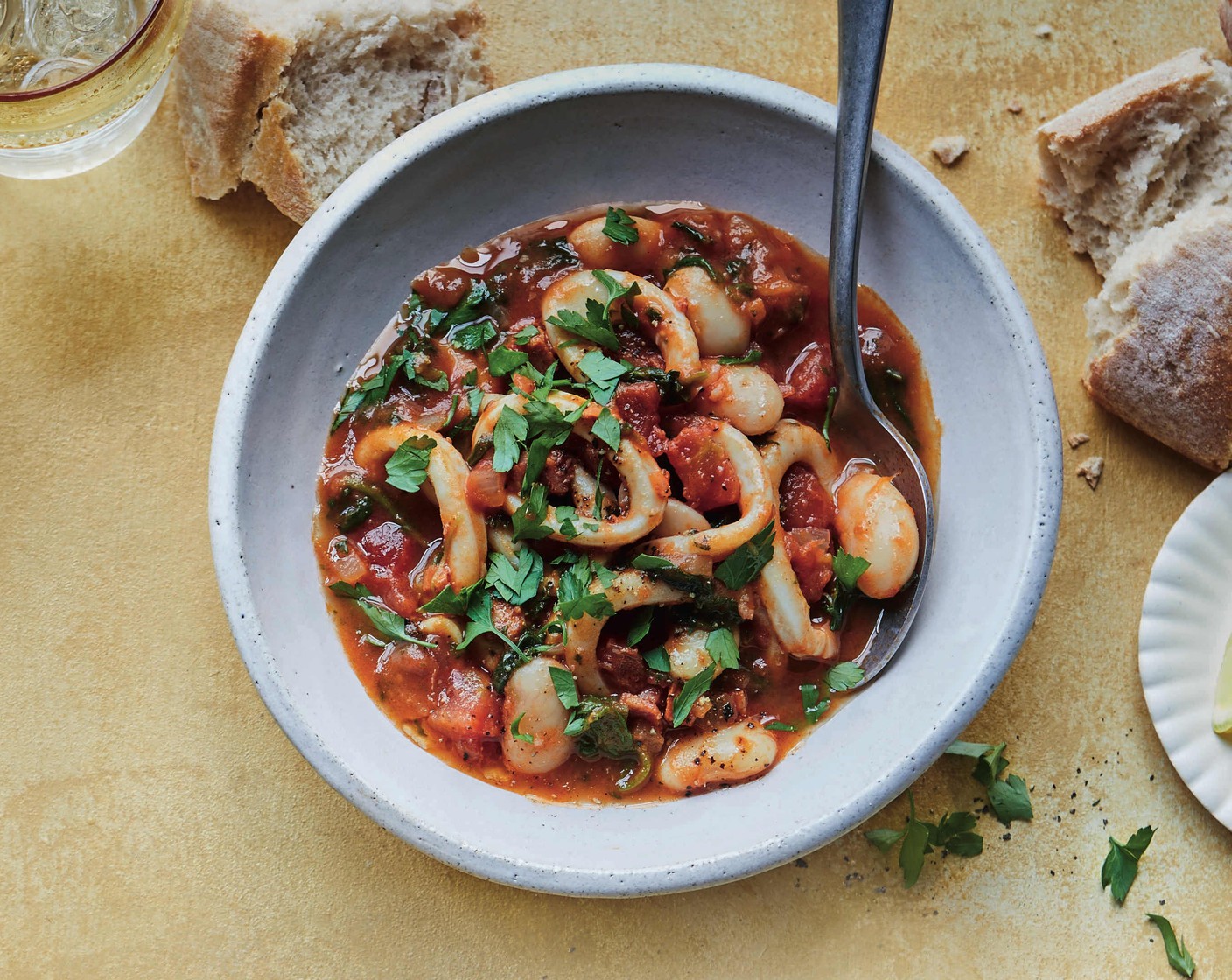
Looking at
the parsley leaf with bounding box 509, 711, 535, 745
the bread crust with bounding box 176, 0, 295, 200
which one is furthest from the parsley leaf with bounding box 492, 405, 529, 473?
the bread crust with bounding box 176, 0, 295, 200

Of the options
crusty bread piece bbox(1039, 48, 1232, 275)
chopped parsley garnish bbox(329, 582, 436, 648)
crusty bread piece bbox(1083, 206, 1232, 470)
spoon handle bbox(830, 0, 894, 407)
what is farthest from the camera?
crusty bread piece bbox(1039, 48, 1232, 275)

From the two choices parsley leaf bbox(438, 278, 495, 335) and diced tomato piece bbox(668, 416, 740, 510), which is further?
parsley leaf bbox(438, 278, 495, 335)

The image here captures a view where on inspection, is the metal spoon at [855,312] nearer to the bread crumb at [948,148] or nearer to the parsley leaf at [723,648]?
the parsley leaf at [723,648]

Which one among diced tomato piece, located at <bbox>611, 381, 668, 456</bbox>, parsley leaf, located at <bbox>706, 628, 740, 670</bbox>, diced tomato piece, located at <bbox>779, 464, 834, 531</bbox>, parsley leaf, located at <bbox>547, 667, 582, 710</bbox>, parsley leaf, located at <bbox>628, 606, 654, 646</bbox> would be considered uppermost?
diced tomato piece, located at <bbox>611, 381, 668, 456</bbox>

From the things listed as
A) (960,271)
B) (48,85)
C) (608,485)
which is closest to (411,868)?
(608,485)

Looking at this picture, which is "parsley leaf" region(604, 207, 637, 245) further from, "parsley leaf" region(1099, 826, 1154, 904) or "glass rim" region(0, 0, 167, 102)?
"parsley leaf" region(1099, 826, 1154, 904)

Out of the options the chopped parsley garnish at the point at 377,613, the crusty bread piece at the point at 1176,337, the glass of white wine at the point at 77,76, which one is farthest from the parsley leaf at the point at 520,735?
the glass of white wine at the point at 77,76

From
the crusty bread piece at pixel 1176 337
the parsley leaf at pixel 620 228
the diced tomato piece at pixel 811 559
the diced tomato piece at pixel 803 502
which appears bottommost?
the diced tomato piece at pixel 811 559

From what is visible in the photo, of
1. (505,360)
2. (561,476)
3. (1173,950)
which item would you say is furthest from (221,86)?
(1173,950)
